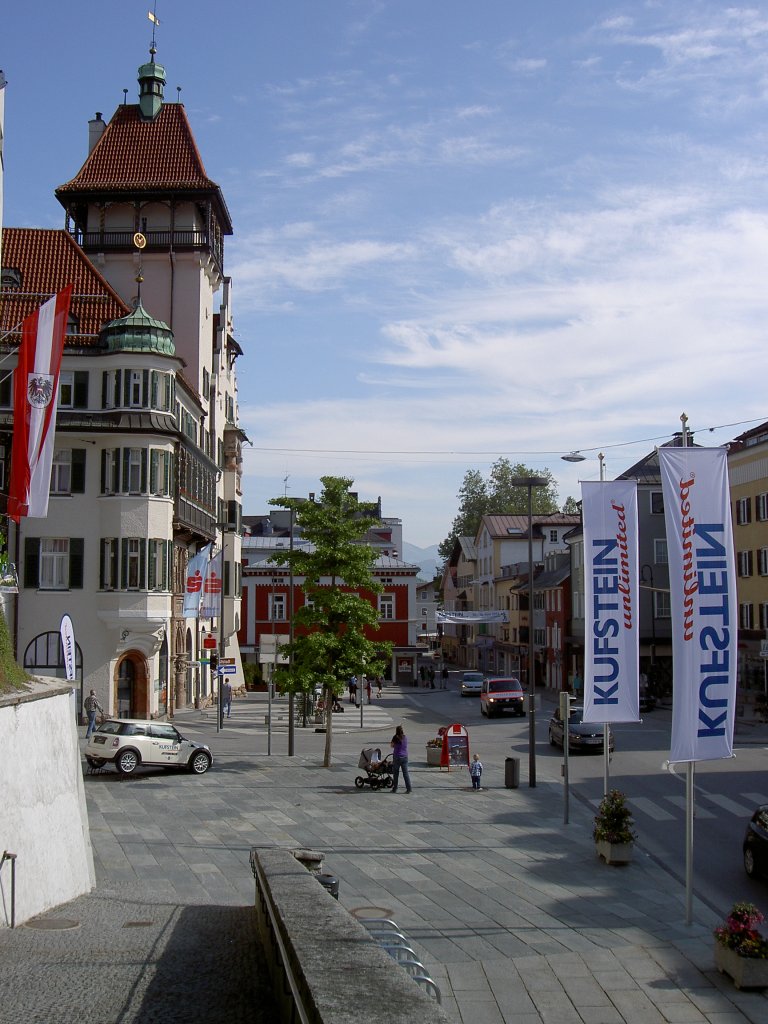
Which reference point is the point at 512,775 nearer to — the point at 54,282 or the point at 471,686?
the point at 54,282

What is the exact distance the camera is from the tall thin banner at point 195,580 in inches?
1646

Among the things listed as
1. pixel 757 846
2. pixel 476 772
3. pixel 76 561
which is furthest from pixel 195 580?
pixel 757 846

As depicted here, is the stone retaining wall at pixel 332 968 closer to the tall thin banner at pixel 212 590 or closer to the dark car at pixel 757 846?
the dark car at pixel 757 846

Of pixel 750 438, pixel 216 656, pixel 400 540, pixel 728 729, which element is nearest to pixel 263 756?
pixel 216 656

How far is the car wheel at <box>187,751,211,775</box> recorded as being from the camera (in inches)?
1142

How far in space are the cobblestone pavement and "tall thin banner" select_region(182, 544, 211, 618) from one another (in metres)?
13.3

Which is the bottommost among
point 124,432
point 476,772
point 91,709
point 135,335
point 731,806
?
point 731,806

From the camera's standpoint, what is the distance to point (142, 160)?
53.1 meters

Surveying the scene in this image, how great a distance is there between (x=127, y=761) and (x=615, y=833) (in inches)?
563

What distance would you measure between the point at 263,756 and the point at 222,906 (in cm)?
1942

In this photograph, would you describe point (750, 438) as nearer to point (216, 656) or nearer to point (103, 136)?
point (216, 656)

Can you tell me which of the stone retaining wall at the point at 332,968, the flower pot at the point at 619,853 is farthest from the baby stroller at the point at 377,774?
the stone retaining wall at the point at 332,968

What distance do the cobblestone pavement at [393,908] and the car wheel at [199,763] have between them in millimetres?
613

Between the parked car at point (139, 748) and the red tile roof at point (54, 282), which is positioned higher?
the red tile roof at point (54, 282)
